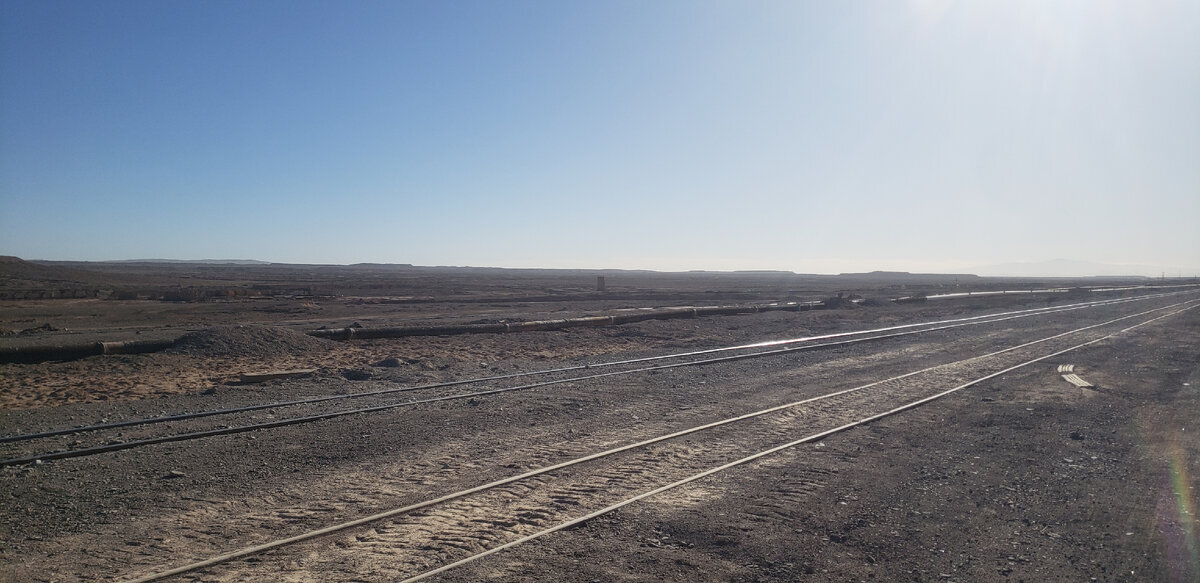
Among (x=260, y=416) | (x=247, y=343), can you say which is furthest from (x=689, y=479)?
(x=247, y=343)

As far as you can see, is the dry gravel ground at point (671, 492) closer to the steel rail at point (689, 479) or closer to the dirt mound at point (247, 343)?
the steel rail at point (689, 479)

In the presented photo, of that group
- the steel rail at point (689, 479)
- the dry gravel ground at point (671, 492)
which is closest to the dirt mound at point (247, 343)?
the dry gravel ground at point (671, 492)

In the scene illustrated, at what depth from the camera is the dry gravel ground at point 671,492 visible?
5.80m

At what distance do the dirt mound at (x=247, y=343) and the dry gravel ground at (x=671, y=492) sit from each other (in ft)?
9.12

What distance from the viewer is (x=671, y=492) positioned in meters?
7.56

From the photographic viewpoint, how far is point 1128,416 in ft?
39.0

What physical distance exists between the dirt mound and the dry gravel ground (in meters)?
2.78

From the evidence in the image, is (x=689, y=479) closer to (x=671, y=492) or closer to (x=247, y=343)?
(x=671, y=492)

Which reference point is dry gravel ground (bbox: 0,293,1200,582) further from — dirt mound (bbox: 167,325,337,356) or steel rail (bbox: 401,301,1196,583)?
dirt mound (bbox: 167,325,337,356)

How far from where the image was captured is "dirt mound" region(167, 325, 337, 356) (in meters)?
18.3

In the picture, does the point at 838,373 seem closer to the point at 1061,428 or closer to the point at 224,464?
the point at 1061,428

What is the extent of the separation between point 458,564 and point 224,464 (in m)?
4.31

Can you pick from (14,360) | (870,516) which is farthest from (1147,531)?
(14,360)

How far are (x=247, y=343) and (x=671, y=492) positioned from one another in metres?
15.1
